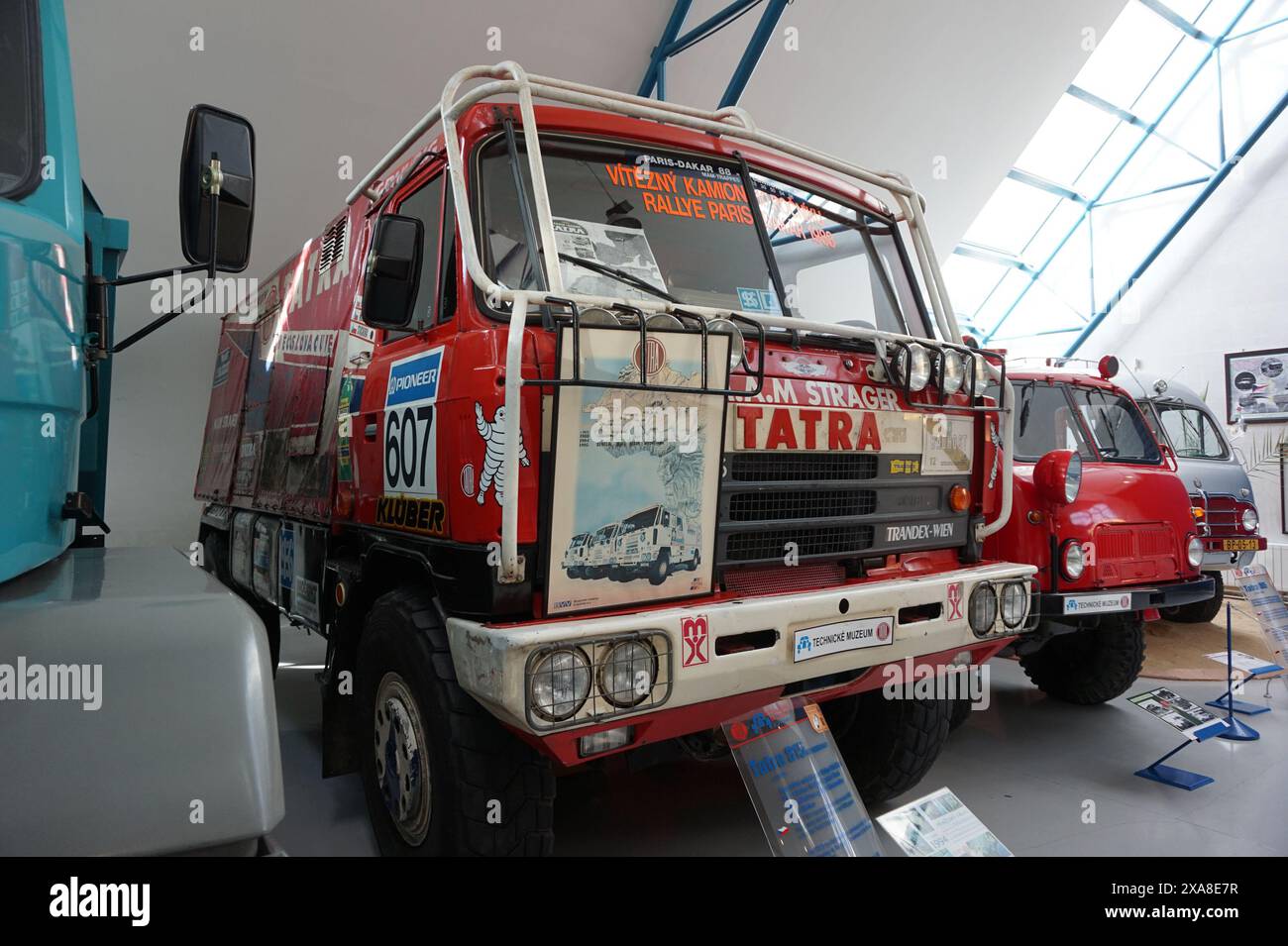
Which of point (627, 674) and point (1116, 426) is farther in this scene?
point (1116, 426)

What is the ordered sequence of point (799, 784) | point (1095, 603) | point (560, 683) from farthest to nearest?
point (1095, 603) → point (799, 784) → point (560, 683)

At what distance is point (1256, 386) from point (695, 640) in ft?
37.3

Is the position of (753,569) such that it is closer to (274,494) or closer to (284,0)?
(274,494)

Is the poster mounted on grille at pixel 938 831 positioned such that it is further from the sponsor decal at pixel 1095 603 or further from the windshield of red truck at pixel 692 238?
the sponsor decal at pixel 1095 603

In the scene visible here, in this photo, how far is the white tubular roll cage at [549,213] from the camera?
6.75ft

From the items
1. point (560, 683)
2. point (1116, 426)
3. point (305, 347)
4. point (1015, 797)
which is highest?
point (305, 347)

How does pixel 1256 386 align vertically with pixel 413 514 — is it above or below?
above

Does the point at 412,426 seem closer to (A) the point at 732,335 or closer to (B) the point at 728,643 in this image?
(A) the point at 732,335

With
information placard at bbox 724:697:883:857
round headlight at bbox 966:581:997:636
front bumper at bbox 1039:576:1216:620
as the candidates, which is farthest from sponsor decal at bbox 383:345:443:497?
front bumper at bbox 1039:576:1216:620

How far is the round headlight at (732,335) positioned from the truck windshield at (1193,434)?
6950 mm

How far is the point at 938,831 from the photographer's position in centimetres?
226

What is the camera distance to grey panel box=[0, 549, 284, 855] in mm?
1170
